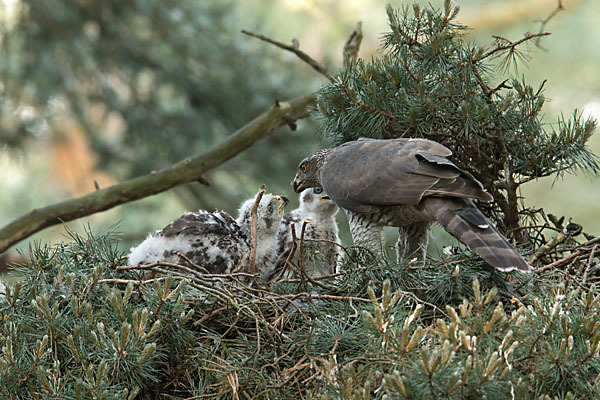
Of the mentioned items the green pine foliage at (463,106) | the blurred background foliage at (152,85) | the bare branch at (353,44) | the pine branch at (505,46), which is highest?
the blurred background foliage at (152,85)

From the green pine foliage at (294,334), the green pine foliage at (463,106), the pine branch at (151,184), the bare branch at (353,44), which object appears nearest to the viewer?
the green pine foliage at (294,334)

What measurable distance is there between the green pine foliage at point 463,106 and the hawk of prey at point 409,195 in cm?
14

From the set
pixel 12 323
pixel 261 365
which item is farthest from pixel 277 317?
pixel 12 323

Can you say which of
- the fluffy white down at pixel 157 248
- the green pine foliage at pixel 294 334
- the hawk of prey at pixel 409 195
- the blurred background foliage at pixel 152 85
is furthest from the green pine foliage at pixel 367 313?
the blurred background foliage at pixel 152 85

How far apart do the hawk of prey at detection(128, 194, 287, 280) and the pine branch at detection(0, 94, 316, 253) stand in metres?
0.64

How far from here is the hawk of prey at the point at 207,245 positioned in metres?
3.34

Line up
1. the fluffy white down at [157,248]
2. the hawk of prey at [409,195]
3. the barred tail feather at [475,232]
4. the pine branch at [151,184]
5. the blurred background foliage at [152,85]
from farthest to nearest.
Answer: the blurred background foliage at [152,85], the pine branch at [151,184], the fluffy white down at [157,248], the hawk of prey at [409,195], the barred tail feather at [475,232]

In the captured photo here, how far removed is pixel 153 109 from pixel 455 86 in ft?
12.6

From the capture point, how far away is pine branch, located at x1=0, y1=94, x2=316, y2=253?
3.98 m

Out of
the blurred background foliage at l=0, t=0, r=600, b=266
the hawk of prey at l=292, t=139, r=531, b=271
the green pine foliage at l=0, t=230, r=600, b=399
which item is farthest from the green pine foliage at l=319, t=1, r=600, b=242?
the blurred background foliage at l=0, t=0, r=600, b=266

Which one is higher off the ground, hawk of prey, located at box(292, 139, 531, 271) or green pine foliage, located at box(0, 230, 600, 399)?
hawk of prey, located at box(292, 139, 531, 271)

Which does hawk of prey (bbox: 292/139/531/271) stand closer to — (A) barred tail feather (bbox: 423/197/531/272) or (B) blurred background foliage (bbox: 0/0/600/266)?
(A) barred tail feather (bbox: 423/197/531/272)

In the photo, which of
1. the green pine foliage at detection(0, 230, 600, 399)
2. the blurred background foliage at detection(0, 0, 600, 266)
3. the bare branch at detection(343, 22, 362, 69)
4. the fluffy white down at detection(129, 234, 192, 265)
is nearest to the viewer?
the green pine foliage at detection(0, 230, 600, 399)

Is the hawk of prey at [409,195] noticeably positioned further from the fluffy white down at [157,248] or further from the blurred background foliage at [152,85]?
the blurred background foliage at [152,85]
